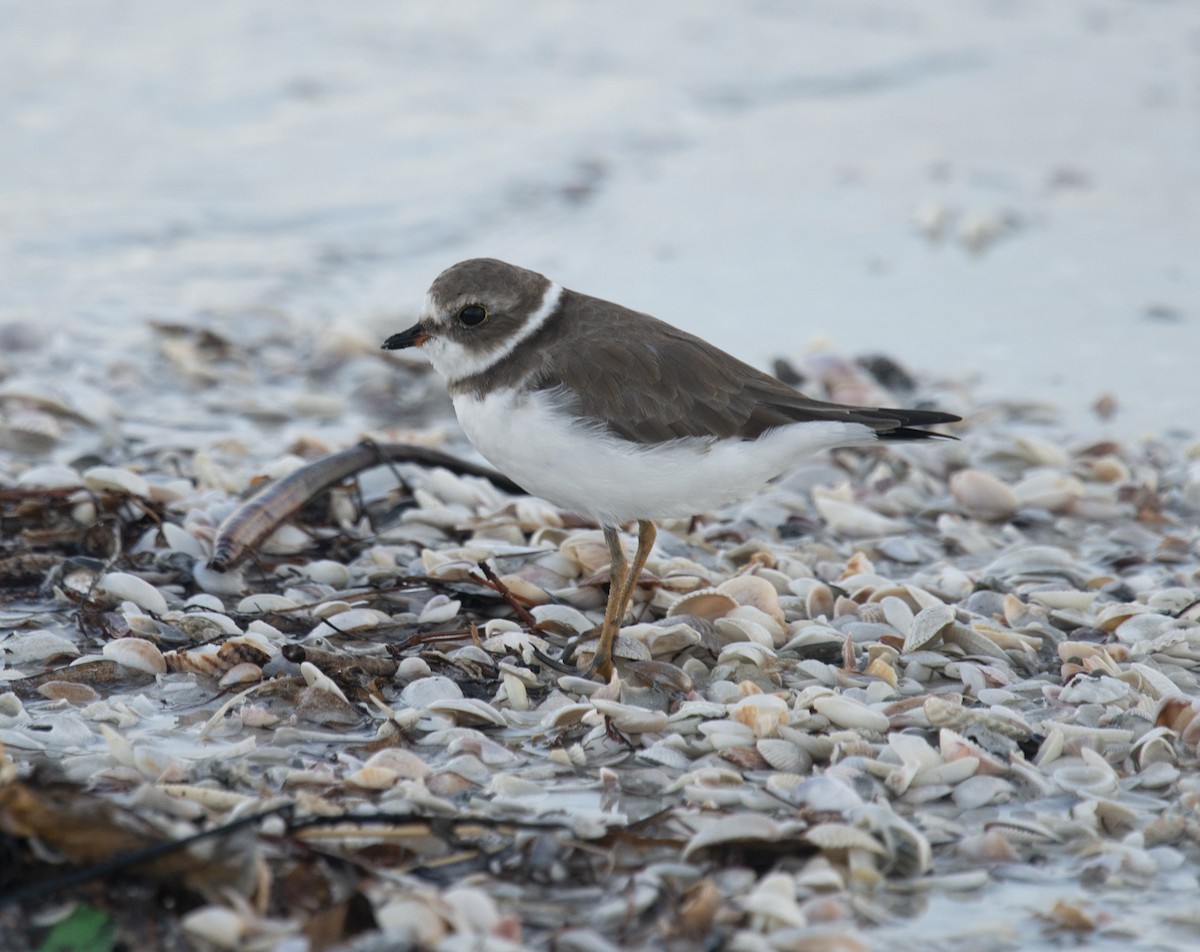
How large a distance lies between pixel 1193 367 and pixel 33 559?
230 inches

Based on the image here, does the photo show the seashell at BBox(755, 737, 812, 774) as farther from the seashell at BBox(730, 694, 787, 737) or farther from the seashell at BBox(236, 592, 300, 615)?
the seashell at BBox(236, 592, 300, 615)

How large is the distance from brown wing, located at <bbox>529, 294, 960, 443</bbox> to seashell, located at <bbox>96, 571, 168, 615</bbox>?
1.36 metres

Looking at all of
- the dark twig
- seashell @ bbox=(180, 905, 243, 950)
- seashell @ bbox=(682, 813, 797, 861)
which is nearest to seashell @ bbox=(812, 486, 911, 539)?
the dark twig

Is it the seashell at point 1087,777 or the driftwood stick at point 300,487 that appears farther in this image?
the driftwood stick at point 300,487

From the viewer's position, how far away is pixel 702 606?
167 inches

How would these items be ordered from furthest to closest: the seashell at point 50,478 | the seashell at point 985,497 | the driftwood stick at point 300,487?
the seashell at point 985,497 < the seashell at point 50,478 < the driftwood stick at point 300,487

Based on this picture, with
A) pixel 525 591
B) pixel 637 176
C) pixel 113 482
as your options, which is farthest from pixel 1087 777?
pixel 637 176

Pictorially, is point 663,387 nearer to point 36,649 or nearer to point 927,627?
point 927,627

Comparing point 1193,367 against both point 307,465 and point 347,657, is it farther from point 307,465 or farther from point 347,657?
point 347,657

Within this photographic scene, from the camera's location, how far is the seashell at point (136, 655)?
383cm

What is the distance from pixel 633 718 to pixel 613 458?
76cm

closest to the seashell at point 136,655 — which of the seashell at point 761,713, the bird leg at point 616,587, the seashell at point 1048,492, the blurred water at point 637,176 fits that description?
the bird leg at point 616,587

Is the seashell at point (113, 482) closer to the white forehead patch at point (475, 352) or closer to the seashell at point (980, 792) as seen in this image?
the white forehead patch at point (475, 352)

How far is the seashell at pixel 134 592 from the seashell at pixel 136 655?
38cm
